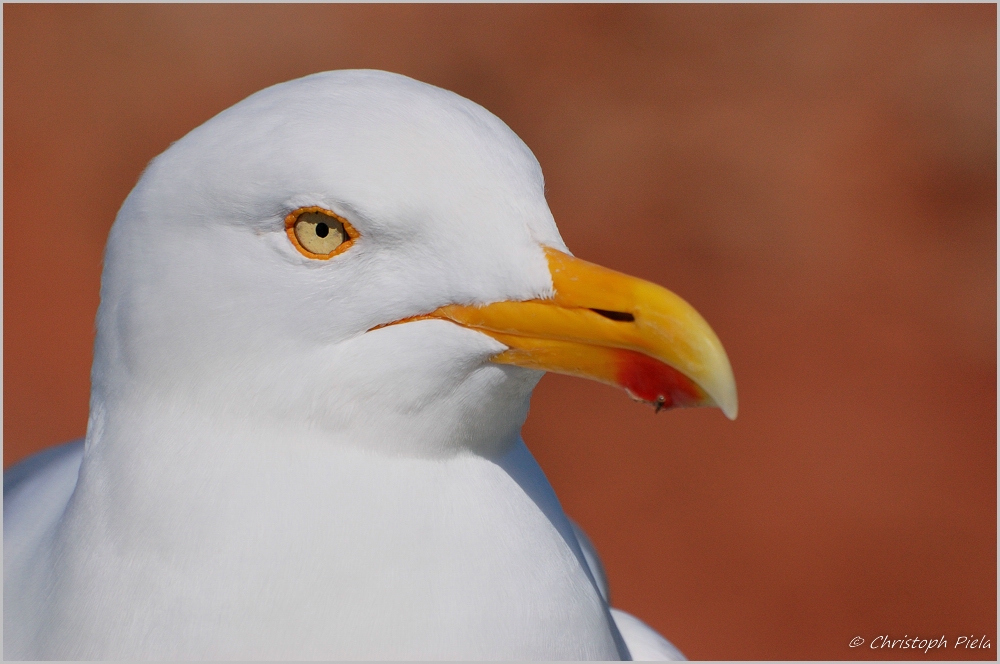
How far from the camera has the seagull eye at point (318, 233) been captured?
1.82 meters

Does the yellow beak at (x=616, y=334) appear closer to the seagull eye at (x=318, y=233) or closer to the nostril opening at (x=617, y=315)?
the nostril opening at (x=617, y=315)

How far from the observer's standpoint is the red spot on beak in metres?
1.86

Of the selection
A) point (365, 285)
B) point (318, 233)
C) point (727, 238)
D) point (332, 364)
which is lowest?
point (727, 238)

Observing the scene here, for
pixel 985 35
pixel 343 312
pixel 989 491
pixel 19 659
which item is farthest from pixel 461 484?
pixel 985 35

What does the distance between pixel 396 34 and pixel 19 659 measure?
692cm

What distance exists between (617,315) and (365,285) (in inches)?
18.8

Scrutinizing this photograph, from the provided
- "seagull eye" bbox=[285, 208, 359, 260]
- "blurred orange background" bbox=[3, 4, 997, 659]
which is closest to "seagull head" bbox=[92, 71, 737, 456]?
"seagull eye" bbox=[285, 208, 359, 260]

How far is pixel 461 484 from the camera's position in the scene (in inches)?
79.2

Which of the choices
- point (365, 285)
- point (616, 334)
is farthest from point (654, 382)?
point (365, 285)

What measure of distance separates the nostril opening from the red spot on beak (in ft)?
0.23

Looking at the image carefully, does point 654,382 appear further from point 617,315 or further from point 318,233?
point 318,233

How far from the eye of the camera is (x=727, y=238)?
298 inches

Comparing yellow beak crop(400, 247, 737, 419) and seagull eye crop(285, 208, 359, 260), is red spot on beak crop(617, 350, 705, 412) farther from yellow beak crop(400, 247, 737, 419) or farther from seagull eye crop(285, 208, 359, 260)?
seagull eye crop(285, 208, 359, 260)

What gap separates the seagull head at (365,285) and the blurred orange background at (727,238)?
4.33 metres
